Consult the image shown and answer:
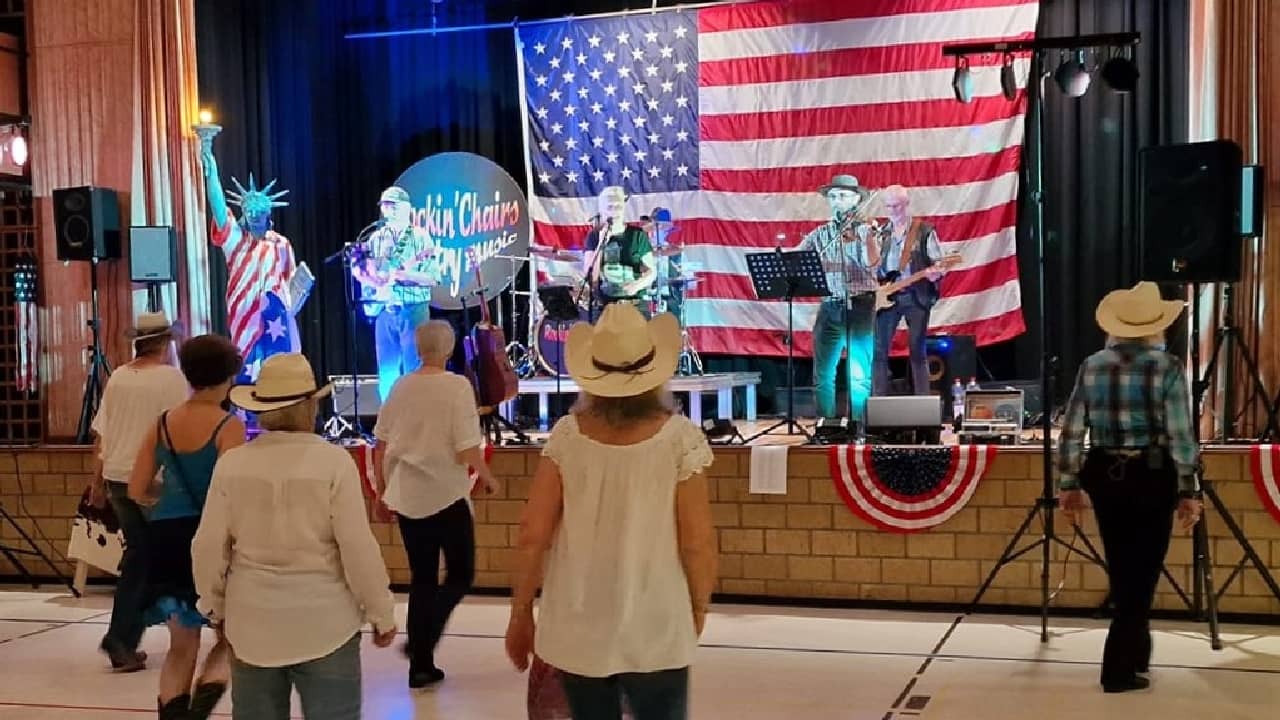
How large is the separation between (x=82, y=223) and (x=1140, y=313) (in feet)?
22.2

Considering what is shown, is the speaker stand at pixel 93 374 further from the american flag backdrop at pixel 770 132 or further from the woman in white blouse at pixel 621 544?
the woman in white blouse at pixel 621 544

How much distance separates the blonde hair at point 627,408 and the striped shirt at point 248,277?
7.15 metres

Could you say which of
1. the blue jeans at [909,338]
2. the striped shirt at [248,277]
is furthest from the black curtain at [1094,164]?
the striped shirt at [248,277]

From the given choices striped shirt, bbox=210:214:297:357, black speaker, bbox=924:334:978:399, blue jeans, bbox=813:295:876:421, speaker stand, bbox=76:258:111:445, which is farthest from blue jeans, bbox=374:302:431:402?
black speaker, bbox=924:334:978:399

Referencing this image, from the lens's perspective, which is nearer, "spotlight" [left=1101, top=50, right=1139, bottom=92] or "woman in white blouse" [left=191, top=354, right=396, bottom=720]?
"woman in white blouse" [left=191, top=354, right=396, bottom=720]

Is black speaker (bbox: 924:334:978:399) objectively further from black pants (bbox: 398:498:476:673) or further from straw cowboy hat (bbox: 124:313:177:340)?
straw cowboy hat (bbox: 124:313:177:340)

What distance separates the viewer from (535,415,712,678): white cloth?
8.35 ft

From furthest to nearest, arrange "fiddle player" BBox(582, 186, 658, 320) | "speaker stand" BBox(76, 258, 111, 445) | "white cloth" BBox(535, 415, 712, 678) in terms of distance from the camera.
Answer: "fiddle player" BBox(582, 186, 658, 320) < "speaker stand" BBox(76, 258, 111, 445) < "white cloth" BBox(535, 415, 712, 678)

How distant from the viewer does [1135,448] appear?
431 centimetres

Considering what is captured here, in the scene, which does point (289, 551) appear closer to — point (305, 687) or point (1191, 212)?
point (305, 687)

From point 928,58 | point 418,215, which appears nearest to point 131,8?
point 418,215

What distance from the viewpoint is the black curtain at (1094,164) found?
30.7 feet

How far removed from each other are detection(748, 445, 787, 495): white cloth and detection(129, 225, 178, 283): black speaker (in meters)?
4.51

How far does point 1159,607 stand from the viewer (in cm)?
567
